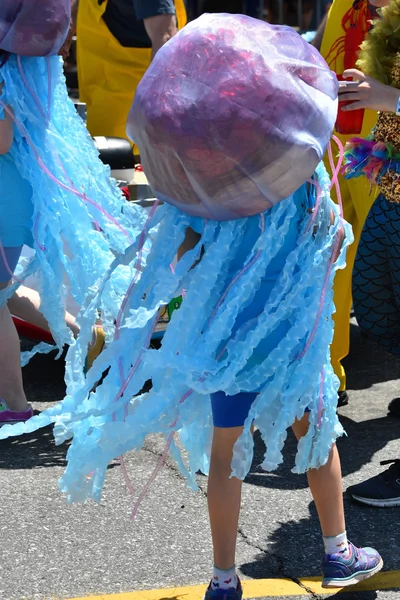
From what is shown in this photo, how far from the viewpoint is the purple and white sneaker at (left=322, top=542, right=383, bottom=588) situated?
3094 mm

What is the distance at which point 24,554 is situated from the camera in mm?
3352

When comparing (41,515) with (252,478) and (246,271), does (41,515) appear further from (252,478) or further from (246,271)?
(246,271)

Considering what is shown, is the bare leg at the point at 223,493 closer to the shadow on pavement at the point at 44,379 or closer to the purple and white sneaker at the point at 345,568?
the purple and white sneaker at the point at 345,568

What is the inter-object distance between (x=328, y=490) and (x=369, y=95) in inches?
51.2

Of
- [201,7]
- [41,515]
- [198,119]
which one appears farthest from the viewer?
[201,7]

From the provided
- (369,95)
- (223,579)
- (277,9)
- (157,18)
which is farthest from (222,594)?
(277,9)

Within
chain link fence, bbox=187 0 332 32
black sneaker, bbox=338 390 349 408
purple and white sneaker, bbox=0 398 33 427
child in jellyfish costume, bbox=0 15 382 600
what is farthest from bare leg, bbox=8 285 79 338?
chain link fence, bbox=187 0 332 32

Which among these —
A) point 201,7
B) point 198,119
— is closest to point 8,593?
point 198,119

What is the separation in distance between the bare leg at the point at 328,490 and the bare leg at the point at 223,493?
9.6 inches

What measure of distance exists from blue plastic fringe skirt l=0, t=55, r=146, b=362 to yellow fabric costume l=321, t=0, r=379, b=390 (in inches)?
42.4

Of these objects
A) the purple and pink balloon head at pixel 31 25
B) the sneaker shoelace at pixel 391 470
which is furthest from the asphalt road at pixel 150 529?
the purple and pink balloon head at pixel 31 25

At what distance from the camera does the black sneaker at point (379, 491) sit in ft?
12.4

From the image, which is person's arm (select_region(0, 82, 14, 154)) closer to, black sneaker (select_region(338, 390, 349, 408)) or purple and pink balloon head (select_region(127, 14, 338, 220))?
purple and pink balloon head (select_region(127, 14, 338, 220))

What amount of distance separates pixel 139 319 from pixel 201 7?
34.8 feet
